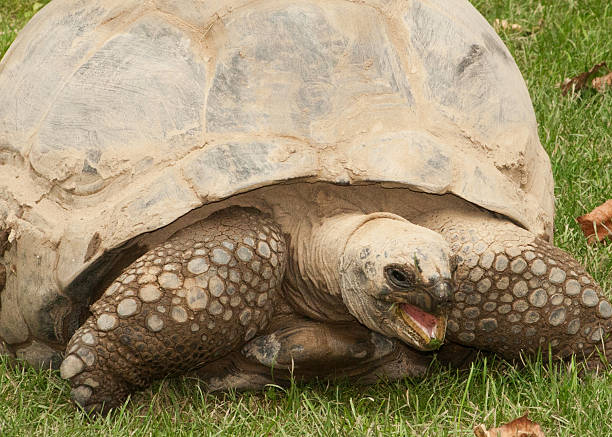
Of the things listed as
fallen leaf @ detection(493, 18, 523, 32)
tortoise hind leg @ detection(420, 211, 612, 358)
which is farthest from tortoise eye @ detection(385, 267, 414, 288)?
fallen leaf @ detection(493, 18, 523, 32)

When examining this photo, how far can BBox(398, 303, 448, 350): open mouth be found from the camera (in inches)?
129

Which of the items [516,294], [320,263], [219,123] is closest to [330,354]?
[320,263]

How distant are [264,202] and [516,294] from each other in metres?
0.98

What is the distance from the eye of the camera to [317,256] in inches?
145

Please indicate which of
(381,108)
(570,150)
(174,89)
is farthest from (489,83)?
(570,150)

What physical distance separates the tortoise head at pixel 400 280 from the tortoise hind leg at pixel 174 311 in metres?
0.34

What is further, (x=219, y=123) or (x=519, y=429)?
(x=219, y=123)

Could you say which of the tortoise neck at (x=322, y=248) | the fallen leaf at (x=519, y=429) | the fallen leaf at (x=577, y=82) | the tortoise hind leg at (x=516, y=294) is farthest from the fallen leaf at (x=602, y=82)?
the fallen leaf at (x=519, y=429)

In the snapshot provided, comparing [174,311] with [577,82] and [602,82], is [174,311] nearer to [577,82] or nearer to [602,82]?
[577,82]

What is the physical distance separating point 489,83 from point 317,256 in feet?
3.38

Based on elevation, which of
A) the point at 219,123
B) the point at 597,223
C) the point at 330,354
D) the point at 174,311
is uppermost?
the point at 219,123

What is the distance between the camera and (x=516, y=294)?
12.1 feet

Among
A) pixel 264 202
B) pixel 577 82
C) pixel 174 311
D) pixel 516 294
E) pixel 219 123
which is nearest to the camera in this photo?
pixel 174 311

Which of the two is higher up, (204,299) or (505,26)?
(204,299)
